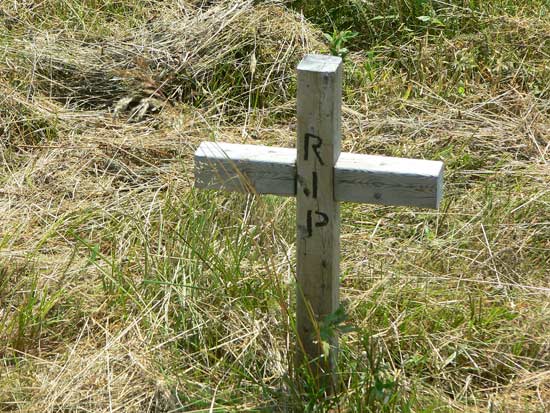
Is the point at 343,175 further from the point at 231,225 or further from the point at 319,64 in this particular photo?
the point at 231,225

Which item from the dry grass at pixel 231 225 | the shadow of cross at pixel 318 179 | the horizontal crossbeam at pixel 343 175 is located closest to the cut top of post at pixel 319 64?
the shadow of cross at pixel 318 179

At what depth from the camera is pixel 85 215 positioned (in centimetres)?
372

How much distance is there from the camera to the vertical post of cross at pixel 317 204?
101 inches

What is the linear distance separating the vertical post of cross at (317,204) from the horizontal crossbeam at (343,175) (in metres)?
0.04

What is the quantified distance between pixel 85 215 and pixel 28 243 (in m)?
0.24

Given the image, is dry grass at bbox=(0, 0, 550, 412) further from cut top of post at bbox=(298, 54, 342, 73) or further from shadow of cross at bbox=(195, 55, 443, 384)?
cut top of post at bbox=(298, 54, 342, 73)

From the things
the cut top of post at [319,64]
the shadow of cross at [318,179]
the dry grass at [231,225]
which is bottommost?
the dry grass at [231,225]

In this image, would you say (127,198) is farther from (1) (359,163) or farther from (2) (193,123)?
(1) (359,163)

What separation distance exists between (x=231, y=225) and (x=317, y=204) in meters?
0.93

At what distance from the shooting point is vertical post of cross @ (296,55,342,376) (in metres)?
2.56

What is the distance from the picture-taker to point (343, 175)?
2.64m

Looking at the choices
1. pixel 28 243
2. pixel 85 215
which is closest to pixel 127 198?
pixel 85 215

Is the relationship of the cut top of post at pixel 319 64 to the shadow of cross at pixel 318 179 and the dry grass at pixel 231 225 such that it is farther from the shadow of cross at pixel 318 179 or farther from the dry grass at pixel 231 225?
the dry grass at pixel 231 225

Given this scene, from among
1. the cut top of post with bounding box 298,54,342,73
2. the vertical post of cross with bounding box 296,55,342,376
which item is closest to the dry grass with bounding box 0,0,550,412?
the vertical post of cross with bounding box 296,55,342,376
